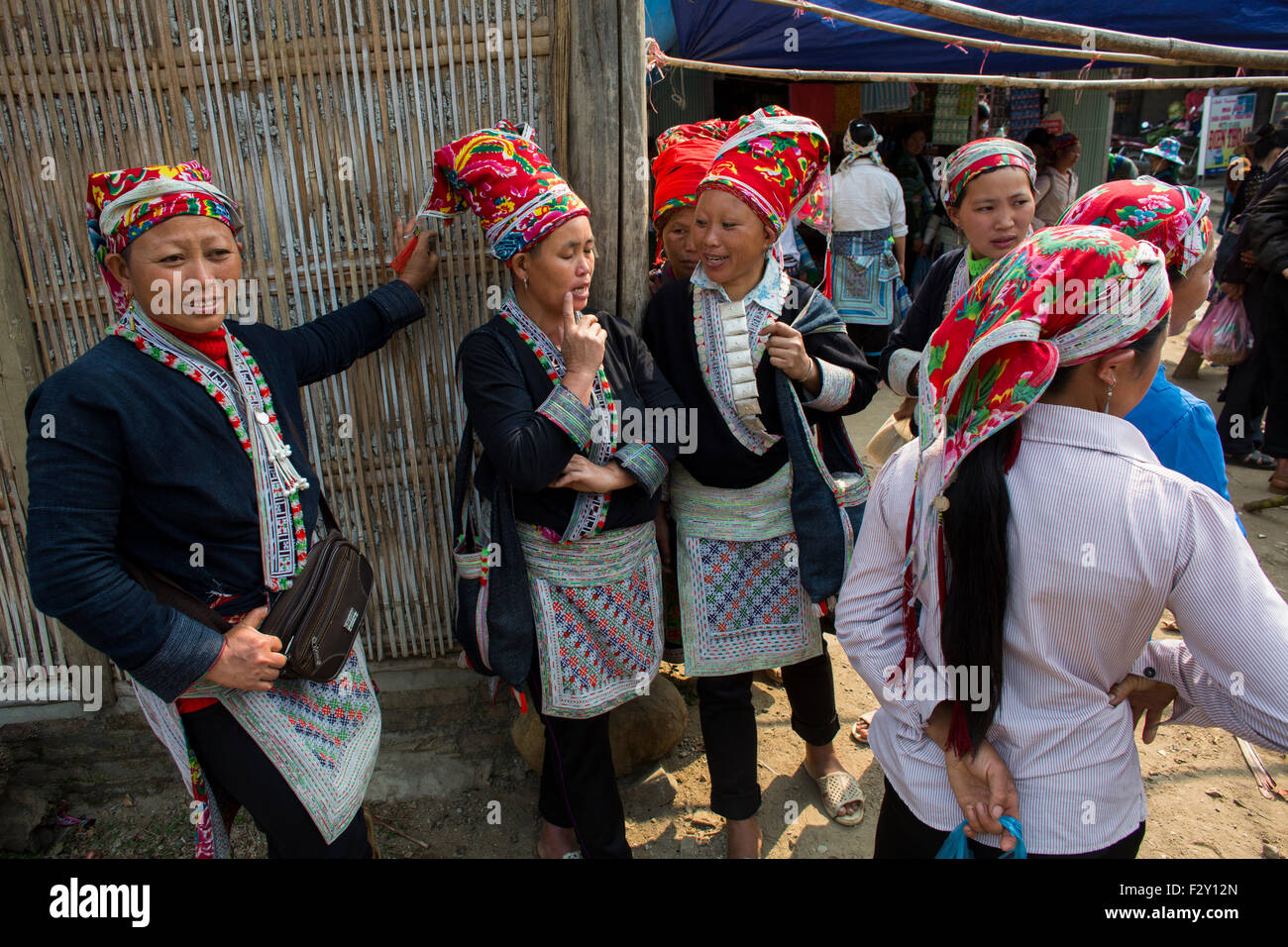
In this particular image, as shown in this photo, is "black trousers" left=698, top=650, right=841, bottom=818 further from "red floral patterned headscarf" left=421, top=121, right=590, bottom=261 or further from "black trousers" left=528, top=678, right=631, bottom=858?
"red floral patterned headscarf" left=421, top=121, right=590, bottom=261

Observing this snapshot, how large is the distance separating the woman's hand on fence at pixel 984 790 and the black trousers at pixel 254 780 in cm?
144

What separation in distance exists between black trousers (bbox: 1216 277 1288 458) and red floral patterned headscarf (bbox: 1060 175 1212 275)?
156 inches

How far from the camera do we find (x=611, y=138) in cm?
248

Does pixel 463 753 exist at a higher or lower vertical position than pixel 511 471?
lower

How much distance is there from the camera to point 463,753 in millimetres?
3121

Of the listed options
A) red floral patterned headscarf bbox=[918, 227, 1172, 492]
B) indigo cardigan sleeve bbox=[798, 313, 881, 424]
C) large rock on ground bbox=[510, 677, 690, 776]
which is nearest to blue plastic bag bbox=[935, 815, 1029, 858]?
red floral patterned headscarf bbox=[918, 227, 1172, 492]

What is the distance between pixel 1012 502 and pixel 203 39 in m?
2.58

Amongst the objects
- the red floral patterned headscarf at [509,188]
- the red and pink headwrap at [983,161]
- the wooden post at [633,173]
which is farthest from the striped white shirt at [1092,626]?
the red and pink headwrap at [983,161]

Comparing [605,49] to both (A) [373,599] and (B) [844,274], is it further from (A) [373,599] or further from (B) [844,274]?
(B) [844,274]

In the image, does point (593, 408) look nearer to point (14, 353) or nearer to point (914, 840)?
point (914, 840)

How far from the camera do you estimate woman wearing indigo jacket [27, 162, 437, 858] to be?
167 centimetres

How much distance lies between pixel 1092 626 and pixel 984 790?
37 centimetres

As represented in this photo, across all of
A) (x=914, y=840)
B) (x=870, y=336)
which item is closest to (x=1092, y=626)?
(x=914, y=840)

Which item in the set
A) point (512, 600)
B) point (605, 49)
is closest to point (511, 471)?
point (512, 600)
